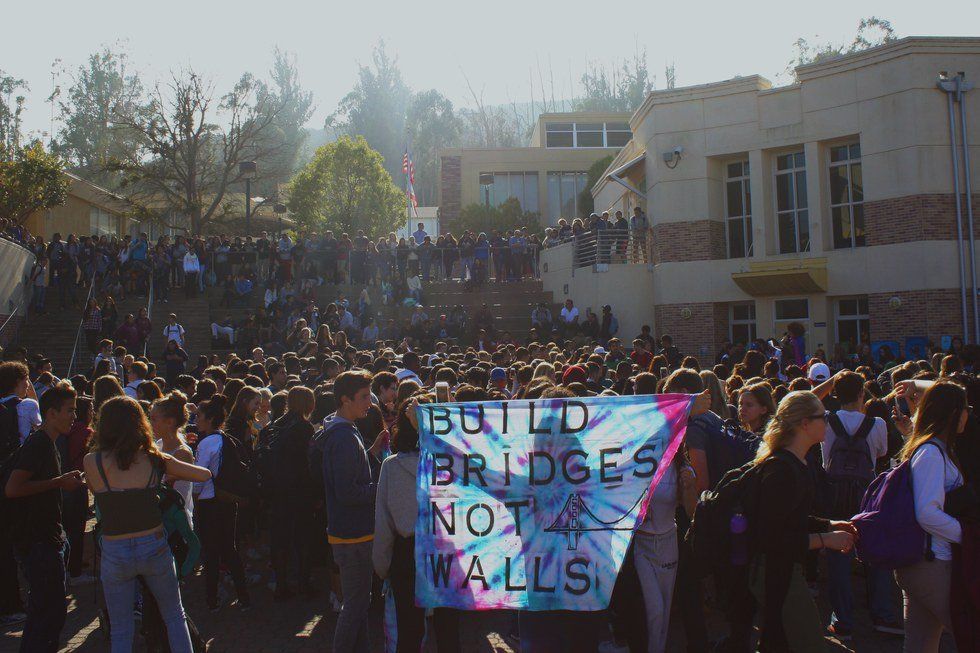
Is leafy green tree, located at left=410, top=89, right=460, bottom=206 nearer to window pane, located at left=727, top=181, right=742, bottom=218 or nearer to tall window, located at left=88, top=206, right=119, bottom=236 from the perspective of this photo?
tall window, located at left=88, top=206, right=119, bottom=236

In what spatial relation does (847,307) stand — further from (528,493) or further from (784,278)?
(528,493)

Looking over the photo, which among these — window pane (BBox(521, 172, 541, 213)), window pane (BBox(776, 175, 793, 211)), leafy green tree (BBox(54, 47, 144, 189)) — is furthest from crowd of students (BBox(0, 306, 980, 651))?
leafy green tree (BBox(54, 47, 144, 189))

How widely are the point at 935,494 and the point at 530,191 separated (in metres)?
45.1

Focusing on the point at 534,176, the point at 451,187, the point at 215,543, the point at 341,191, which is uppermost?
the point at 534,176

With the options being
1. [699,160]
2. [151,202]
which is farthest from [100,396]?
[151,202]

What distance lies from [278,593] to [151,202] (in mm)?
38445

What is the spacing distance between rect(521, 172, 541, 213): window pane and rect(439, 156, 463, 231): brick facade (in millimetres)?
3660

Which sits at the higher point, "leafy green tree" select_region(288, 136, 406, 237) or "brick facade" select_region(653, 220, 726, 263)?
"leafy green tree" select_region(288, 136, 406, 237)

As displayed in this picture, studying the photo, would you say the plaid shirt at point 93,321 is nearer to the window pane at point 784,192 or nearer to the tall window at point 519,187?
the window pane at point 784,192

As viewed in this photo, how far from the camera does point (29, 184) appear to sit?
99.1ft

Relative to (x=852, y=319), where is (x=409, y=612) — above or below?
below

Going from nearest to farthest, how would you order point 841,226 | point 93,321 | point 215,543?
1. point 215,543
2. point 93,321
3. point 841,226

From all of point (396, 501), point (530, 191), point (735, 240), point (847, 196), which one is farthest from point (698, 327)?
point (530, 191)

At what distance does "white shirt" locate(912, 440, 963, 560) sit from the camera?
4.57 metres
